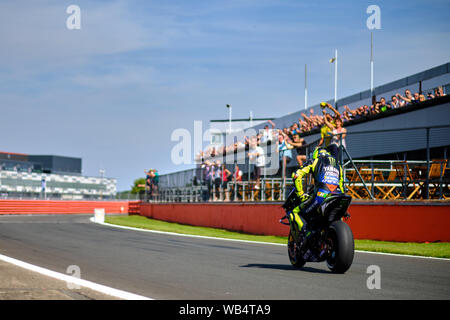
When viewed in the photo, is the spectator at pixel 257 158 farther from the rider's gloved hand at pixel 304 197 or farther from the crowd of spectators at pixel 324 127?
the rider's gloved hand at pixel 304 197

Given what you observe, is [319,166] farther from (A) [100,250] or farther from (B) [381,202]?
(B) [381,202]

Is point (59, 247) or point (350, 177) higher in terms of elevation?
point (350, 177)

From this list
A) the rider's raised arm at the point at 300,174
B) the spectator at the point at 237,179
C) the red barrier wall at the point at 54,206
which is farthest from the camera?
the red barrier wall at the point at 54,206

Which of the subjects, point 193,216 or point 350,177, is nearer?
point 350,177

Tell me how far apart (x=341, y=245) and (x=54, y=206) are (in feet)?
138

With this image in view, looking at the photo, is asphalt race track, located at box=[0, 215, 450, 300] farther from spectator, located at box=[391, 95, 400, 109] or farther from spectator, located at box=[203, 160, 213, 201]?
spectator, located at box=[203, 160, 213, 201]

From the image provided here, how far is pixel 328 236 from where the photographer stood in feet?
26.2

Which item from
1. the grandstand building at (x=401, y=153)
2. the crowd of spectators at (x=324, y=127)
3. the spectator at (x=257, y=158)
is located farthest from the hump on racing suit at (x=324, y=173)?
the spectator at (x=257, y=158)

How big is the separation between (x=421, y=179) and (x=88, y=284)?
33.6 feet

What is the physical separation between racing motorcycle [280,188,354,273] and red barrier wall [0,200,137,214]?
35722 mm

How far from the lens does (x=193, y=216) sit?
28.2m

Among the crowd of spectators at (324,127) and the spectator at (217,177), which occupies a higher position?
the crowd of spectators at (324,127)

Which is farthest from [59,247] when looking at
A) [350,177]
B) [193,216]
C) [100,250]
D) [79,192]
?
[79,192]

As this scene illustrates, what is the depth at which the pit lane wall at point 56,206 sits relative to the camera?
41938 mm
